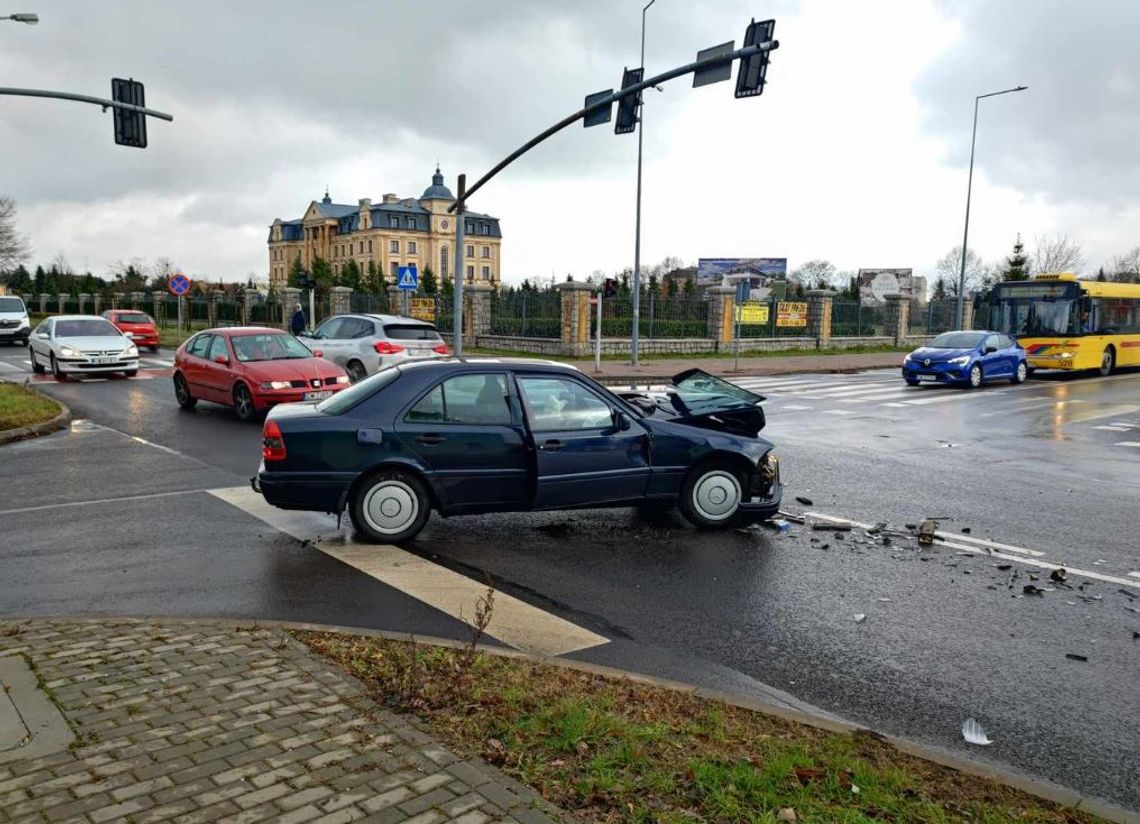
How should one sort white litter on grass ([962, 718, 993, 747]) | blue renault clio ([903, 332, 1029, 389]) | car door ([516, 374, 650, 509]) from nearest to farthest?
white litter on grass ([962, 718, 993, 747])
car door ([516, 374, 650, 509])
blue renault clio ([903, 332, 1029, 389])

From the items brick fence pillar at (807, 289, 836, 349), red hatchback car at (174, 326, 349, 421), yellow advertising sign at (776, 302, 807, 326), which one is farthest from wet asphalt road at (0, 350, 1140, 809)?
brick fence pillar at (807, 289, 836, 349)

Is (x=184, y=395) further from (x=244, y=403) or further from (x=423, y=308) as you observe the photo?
(x=423, y=308)

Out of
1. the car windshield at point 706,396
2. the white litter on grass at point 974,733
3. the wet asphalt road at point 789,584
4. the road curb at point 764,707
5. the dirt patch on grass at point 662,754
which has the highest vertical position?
the car windshield at point 706,396

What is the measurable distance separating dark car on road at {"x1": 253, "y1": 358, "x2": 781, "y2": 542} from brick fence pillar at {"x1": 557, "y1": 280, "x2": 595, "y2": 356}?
24829 millimetres

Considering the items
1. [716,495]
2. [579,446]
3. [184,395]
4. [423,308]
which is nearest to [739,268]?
[423,308]

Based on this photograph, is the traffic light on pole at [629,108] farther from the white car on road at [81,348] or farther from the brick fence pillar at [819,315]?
the brick fence pillar at [819,315]

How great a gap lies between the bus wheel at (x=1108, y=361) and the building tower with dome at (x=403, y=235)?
10170cm

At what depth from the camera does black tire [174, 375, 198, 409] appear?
54.8 feet

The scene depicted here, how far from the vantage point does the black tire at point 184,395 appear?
54.8ft

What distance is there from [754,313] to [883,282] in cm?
3098

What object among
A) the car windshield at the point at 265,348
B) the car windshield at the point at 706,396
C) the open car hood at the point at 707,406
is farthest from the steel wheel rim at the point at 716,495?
the car windshield at the point at 265,348

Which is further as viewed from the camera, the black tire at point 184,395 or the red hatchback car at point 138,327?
the red hatchback car at point 138,327

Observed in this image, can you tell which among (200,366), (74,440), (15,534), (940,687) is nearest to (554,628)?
(940,687)

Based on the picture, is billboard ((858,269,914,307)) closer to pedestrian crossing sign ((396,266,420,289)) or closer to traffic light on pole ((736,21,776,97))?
pedestrian crossing sign ((396,266,420,289))
